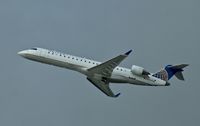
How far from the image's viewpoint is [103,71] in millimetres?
66562

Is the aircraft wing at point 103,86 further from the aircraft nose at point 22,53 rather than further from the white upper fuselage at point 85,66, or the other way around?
the aircraft nose at point 22,53

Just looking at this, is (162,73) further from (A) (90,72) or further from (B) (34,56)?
(B) (34,56)

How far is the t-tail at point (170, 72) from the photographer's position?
6919 cm

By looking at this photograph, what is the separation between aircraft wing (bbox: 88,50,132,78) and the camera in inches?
2542

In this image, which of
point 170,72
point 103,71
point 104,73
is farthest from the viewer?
point 170,72

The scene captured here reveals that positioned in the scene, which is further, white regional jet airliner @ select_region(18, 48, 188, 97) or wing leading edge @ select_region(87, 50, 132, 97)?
white regional jet airliner @ select_region(18, 48, 188, 97)

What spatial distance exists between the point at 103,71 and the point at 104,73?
16.2 inches

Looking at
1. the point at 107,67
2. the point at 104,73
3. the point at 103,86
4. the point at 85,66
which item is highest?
the point at 85,66

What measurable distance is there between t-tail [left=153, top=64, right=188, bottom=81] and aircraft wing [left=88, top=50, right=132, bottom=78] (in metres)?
6.33

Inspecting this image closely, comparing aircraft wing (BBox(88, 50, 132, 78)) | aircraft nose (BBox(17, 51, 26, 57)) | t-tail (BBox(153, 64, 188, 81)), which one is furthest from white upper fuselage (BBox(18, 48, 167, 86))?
aircraft nose (BBox(17, 51, 26, 57))

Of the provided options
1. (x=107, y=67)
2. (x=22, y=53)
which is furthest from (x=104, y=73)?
(x=22, y=53)

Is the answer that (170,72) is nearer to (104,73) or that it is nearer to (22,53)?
(104,73)

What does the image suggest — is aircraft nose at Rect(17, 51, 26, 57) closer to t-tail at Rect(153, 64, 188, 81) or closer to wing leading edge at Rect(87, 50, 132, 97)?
wing leading edge at Rect(87, 50, 132, 97)

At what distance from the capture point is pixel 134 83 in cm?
6806
